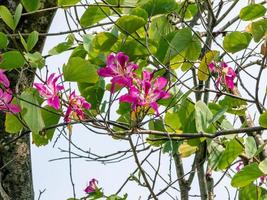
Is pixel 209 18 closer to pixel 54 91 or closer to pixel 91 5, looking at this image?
pixel 91 5

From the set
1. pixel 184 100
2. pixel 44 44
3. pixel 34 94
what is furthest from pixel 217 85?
pixel 44 44

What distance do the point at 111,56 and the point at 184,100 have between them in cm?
32

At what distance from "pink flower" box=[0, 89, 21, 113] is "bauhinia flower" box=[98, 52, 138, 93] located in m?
0.19

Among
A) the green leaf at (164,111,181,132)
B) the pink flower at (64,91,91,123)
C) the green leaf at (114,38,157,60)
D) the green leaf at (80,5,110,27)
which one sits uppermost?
the green leaf at (80,5,110,27)

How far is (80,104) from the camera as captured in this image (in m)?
1.25

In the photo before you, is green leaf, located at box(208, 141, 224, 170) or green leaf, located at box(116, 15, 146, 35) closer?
green leaf, located at box(116, 15, 146, 35)

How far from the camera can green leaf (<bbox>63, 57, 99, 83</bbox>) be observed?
1.16 meters

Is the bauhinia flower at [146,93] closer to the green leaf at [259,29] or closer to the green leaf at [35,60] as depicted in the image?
the green leaf at [35,60]

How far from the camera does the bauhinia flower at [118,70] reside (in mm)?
1170

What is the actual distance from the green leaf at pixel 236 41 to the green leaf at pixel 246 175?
290 mm

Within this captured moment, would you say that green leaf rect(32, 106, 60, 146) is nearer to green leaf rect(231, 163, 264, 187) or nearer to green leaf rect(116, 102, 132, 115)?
green leaf rect(116, 102, 132, 115)

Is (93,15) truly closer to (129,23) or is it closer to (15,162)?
(129,23)

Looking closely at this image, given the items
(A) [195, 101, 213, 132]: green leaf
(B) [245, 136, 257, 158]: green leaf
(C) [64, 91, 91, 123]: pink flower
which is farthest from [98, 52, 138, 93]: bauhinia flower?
(B) [245, 136, 257, 158]: green leaf

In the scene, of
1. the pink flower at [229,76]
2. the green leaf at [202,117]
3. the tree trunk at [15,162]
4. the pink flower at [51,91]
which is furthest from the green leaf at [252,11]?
the tree trunk at [15,162]
